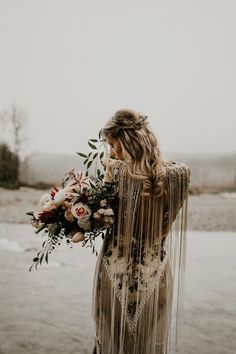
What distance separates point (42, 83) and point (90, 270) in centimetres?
124

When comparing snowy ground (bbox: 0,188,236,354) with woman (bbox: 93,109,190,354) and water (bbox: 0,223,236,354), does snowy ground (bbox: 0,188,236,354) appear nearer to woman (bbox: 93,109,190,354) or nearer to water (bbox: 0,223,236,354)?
water (bbox: 0,223,236,354)

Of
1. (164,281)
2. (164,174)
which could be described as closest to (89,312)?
(164,281)

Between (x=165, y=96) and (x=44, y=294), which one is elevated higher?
(x=165, y=96)

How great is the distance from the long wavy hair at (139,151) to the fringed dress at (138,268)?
0.04m

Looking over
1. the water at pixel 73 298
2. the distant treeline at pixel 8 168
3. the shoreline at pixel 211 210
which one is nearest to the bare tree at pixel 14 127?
the distant treeline at pixel 8 168

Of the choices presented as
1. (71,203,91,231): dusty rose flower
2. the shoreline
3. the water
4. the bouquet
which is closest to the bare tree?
the shoreline

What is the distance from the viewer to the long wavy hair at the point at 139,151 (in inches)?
63.4

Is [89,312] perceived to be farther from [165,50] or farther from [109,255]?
[165,50]

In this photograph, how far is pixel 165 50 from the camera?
2.75 metres

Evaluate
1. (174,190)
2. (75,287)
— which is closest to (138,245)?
(174,190)

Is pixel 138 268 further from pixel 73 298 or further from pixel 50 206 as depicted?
pixel 73 298

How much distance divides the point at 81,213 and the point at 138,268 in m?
0.32

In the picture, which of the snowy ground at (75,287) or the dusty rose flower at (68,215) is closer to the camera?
the dusty rose flower at (68,215)

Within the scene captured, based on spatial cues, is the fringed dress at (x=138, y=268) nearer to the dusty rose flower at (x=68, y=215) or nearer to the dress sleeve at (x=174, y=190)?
the dress sleeve at (x=174, y=190)
